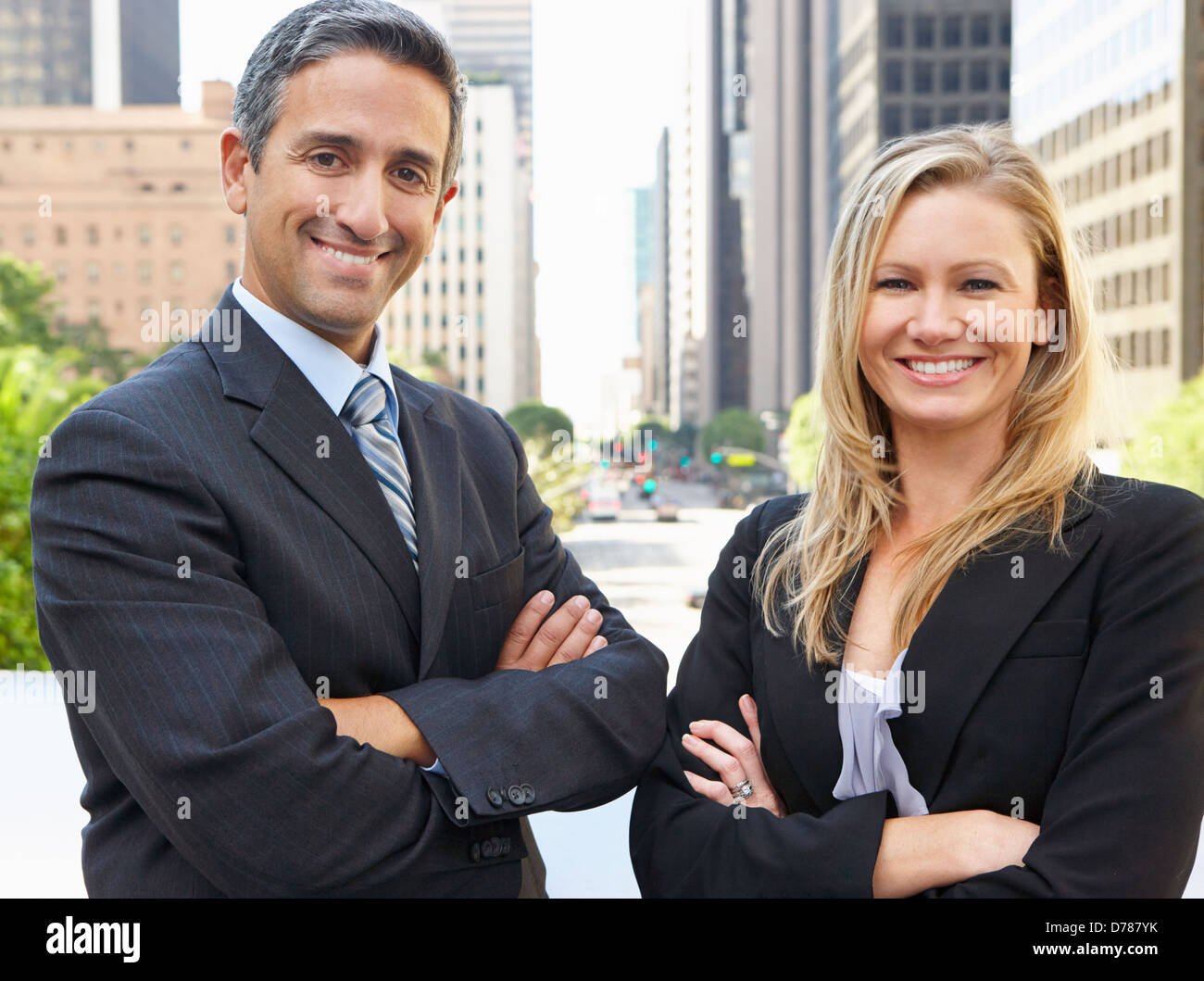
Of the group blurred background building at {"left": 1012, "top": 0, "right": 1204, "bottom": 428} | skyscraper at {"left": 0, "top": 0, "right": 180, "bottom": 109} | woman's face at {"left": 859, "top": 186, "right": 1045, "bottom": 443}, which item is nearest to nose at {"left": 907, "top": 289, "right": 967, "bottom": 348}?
woman's face at {"left": 859, "top": 186, "right": 1045, "bottom": 443}

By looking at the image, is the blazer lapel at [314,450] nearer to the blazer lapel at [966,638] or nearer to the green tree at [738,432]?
the blazer lapel at [966,638]

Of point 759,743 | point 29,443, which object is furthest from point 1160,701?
point 29,443

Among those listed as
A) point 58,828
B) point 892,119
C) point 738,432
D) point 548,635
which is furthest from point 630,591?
point 738,432

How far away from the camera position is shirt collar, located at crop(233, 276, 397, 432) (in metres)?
2.53

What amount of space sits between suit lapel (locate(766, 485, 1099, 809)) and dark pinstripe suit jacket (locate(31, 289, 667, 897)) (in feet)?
1.17

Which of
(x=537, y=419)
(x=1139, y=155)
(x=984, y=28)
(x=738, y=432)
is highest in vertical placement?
(x=984, y=28)

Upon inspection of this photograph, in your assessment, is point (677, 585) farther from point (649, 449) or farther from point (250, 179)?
point (649, 449)

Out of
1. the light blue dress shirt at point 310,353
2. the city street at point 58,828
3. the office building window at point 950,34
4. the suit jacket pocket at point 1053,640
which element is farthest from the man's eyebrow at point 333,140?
the office building window at point 950,34

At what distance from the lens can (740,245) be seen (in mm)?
147750

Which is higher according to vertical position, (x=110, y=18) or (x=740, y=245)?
(x=110, y=18)

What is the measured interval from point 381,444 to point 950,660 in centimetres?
135

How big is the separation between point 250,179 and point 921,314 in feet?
4.91

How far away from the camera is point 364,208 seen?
2.45 metres

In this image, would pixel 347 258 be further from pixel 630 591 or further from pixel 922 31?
pixel 922 31
